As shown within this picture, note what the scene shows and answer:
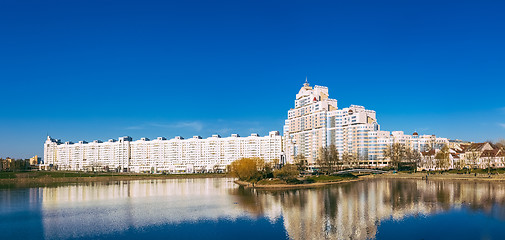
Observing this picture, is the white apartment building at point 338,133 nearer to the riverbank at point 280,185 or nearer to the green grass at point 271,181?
the riverbank at point 280,185

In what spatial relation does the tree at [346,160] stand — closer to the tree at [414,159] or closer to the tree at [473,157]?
the tree at [414,159]

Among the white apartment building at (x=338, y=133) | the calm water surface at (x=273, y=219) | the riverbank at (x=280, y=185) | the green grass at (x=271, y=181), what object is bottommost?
the riverbank at (x=280, y=185)

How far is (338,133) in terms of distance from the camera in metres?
148

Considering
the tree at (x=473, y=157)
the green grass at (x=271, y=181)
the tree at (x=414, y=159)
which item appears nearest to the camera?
the green grass at (x=271, y=181)

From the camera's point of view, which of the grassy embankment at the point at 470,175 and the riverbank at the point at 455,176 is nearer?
the riverbank at the point at 455,176

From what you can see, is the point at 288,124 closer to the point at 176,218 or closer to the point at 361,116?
the point at 361,116

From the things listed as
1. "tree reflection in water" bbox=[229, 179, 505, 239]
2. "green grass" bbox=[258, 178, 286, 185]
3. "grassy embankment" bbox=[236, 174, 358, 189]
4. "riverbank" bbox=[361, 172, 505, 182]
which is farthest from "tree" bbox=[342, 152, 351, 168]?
"tree reflection in water" bbox=[229, 179, 505, 239]

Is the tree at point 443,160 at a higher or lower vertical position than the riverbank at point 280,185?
higher

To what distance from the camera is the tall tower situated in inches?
6063

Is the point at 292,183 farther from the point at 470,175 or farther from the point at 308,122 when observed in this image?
the point at 308,122

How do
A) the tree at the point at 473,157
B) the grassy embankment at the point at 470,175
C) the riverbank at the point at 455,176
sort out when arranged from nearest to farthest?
1. the riverbank at the point at 455,176
2. the grassy embankment at the point at 470,175
3. the tree at the point at 473,157

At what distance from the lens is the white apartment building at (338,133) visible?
463 feet

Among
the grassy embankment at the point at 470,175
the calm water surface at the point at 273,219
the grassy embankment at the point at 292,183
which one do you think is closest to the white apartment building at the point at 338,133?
the grassy embankment at the point at 470,175

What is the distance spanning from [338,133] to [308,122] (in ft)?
55.7
